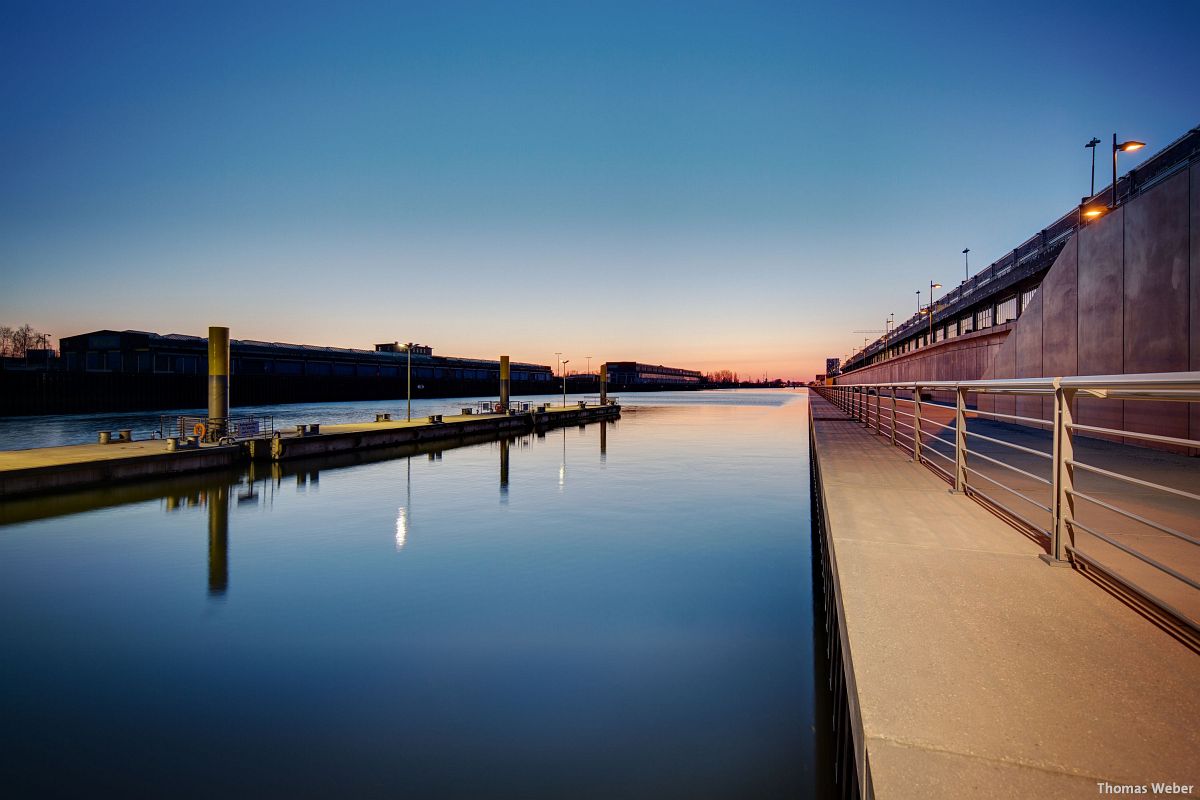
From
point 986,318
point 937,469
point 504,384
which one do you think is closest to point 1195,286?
point 937,469

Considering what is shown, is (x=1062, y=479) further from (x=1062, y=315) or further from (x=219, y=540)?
(x=219, y=540)

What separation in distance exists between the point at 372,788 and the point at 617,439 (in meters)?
38.1

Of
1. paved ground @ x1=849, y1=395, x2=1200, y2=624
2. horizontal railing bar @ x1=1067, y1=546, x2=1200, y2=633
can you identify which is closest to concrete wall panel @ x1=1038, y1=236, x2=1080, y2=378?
paved ground @ x1=849, y1=395, x2=1200, y2=624

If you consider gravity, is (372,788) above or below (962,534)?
below

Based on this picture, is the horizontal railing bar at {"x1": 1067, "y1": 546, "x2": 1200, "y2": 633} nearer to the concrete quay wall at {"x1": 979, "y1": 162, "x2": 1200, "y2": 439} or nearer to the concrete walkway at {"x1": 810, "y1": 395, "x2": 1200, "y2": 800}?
the concrete walkway at {"x1": 810, "y1": 395, "x2": 1200, "y2": 800}

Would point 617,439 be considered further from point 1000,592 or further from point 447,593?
point 1000,592

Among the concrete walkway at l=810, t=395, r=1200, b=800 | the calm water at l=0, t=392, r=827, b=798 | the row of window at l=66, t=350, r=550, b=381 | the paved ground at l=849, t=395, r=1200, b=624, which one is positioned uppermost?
the row of window at l=66, t=350, r=550, b=381

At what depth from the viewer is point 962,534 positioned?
5582 millimetres

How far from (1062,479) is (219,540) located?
1653cm

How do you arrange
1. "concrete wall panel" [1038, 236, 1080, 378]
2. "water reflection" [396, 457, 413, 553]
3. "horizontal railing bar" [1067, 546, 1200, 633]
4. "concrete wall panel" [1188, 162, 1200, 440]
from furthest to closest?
"concrete wall panel" [1038, 236, 1080, 378], "water reflection" [396, 457, 413, 553], "concrete wall panel" [1188, 162, 1200, 440], "horizontal railing bar" [1067, 546, 1200, 633]

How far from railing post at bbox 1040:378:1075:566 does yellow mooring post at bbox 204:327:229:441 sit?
27.8m

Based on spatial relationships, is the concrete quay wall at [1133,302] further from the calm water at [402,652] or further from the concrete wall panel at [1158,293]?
the calm water at [402,652]

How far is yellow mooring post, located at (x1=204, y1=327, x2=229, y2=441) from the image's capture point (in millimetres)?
25406

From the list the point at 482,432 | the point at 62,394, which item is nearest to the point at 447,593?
the point at 482,432
